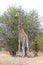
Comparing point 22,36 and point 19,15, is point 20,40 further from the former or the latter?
point 19,15

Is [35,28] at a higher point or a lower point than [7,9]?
lower

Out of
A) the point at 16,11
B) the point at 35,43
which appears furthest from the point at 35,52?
the point at 16,11

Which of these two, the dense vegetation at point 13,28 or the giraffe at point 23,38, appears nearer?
the giraffe at point 23,38

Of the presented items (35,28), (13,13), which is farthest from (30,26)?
(13,13)

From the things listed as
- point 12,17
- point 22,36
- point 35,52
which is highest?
point 12,17

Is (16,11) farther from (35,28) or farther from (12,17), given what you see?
(35,28)

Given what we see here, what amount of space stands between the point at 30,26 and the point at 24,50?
2154 millimetres

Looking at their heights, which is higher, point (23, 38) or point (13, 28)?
point (13, 28)

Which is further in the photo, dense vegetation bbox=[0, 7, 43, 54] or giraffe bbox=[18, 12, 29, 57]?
dense vegetation bbox=[0, 7, 43, 54]

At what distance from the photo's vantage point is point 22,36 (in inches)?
566

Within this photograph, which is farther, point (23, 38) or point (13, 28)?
point (13, 28)

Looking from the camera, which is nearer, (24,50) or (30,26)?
(24,50)

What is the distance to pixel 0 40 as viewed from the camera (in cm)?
1562

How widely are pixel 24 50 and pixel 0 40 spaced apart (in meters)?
2.12
